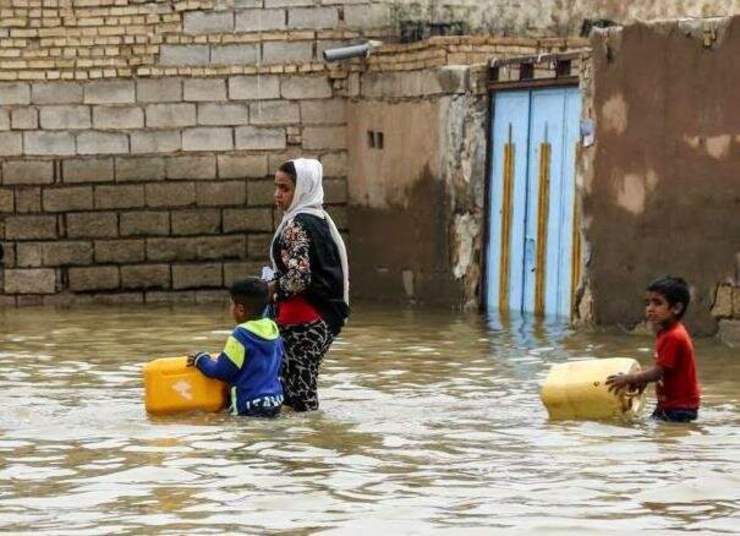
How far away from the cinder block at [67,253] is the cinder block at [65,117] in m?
1.11

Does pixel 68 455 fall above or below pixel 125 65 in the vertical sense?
below

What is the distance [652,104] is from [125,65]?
20.7 feet

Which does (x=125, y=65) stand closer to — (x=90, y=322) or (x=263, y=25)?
(x=263, y=25)

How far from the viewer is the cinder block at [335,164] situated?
63.6 feet

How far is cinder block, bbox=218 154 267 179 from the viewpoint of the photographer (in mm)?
19250

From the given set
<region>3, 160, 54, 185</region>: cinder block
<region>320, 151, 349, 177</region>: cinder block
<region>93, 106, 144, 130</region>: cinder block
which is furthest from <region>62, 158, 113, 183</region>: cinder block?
<region>320, 151, 349, 177</region>: cinder block

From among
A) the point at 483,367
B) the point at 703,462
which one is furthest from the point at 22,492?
the point at 483,367

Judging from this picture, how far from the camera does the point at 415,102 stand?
1811cm

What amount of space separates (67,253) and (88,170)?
817 mm

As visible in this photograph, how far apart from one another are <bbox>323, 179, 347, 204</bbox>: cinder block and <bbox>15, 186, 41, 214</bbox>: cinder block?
275cm

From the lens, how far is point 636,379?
9.49 m

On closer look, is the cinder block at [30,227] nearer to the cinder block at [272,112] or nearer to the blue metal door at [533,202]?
the cinder block at [272,112]

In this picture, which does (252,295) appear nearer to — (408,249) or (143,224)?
(408,249)

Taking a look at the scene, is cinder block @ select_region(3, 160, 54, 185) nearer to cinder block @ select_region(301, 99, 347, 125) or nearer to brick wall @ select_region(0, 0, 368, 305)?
brick wall @ select_region(0, 0, 368, 305)
